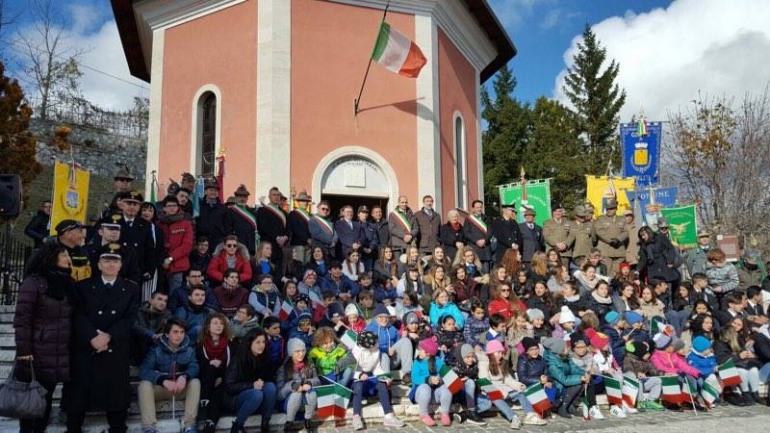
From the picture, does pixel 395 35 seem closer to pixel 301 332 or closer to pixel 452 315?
pixel 452 315

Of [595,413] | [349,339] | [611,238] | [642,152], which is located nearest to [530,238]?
[611,238]

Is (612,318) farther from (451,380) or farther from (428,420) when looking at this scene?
(428,420)

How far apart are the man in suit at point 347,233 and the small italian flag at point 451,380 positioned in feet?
12.6

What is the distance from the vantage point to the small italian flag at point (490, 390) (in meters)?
7.48

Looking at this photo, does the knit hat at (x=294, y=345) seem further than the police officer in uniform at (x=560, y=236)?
No

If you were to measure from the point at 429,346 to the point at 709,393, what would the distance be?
453 centimetres

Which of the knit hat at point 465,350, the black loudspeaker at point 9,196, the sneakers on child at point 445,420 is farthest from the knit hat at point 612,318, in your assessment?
the black loudspeaker at point 9,196

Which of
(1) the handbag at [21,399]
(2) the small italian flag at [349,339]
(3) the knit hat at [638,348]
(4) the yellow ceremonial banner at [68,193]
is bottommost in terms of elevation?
(3) the knit hat at [638,348]

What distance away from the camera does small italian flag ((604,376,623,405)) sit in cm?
809

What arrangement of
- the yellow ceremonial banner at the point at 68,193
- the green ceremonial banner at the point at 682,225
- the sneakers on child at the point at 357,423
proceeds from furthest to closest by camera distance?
the green ceremonial banner at the point at 682,225
the yellow ceremonial banner at the point at 68,193
the sneakers on child at the point at 357,423

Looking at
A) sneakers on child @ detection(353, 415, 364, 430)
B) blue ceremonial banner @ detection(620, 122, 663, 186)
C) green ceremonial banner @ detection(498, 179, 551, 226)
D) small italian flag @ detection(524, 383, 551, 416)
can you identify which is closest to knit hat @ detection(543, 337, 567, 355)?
small italian flag @ detection(524, 383, 551, 416)

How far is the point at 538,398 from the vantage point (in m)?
7.46

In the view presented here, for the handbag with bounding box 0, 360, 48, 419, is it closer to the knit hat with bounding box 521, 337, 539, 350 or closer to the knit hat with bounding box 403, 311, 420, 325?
the knit hat with bounding box 403, 311, 420, 325

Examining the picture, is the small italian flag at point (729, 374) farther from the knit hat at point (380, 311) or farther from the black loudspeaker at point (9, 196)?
the black loudspeaker at point (9, 196)
